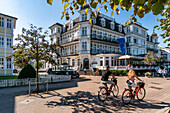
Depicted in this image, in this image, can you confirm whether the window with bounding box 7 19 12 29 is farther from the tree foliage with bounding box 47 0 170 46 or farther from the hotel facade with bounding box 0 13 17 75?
the tree foliage with bounding box 47 0 170 46

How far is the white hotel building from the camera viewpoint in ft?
90.6

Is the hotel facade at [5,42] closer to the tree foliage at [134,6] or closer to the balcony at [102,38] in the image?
the balcony at [102,38]

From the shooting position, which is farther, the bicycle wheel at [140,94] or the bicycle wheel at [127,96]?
the bicycle wheel at [140,94]

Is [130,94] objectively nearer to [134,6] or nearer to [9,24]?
[134,6]

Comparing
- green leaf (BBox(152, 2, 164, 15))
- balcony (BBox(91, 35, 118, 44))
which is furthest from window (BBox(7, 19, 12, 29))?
green leaf (BBox(152, 2, 164, 15))

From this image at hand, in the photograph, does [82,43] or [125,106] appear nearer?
[125,106]

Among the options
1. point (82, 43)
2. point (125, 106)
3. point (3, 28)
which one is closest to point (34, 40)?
point (125, 106)

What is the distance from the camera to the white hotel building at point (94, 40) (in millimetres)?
27609

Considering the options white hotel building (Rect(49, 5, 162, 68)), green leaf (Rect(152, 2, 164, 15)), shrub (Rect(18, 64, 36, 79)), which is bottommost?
shrub (Rect(18, 64, 36, 79))

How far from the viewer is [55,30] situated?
37.6 m

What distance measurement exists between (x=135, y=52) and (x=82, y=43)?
21700mm

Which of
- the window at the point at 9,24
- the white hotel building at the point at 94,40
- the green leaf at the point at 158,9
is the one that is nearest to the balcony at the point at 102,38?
the white hotel building at the point at 94,40

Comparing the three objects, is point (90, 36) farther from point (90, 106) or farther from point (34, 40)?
point (90, 106)

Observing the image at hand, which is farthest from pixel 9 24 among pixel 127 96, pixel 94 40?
pixel 127 96
